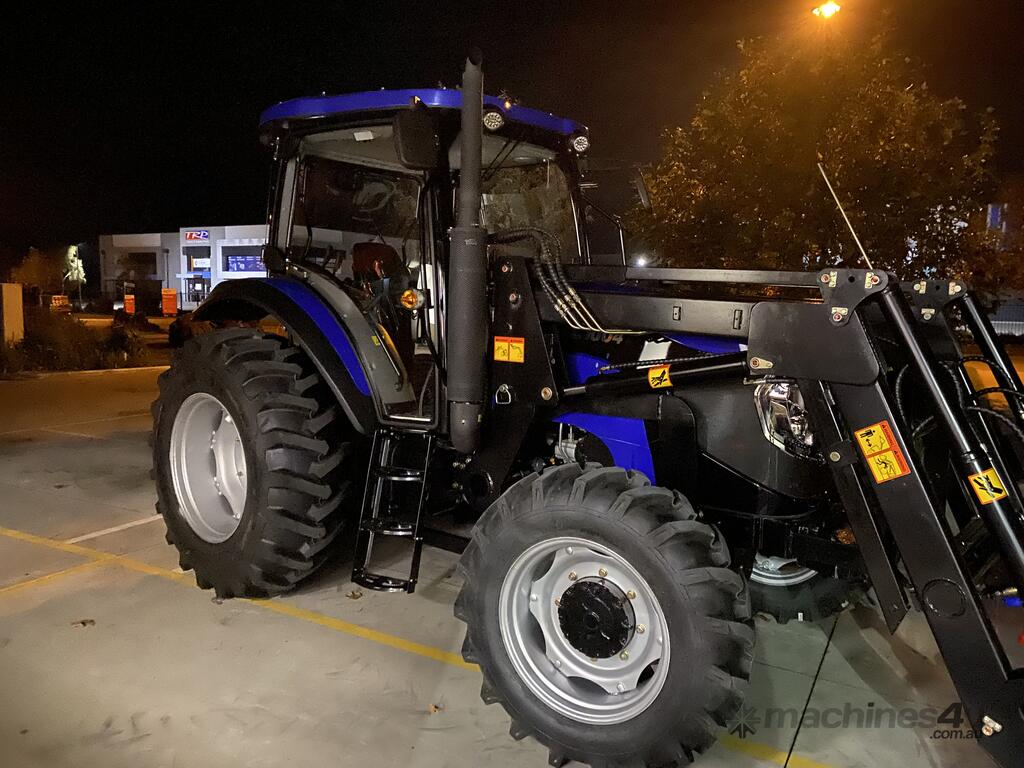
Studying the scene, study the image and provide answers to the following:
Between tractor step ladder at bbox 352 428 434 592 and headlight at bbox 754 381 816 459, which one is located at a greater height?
headlight at bbox 754 381 816 459

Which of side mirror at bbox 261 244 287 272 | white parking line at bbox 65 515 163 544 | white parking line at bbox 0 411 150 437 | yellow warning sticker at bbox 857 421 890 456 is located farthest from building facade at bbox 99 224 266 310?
yellow warning sticker at bbox 857 421 890 456

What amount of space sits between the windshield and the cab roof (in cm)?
29

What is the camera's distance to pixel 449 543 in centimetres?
399

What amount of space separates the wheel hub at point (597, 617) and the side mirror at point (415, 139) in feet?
6.07

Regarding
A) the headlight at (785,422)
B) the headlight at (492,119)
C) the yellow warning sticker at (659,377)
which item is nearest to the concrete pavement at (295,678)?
the headlight at (785,422)

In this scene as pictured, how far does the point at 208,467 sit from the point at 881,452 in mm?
3772

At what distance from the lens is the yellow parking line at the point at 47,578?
15.0ft

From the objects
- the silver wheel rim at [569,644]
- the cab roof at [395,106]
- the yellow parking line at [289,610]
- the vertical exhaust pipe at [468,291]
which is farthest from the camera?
the yellow parking line at [289,610]

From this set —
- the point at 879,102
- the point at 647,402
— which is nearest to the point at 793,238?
the point at 879,102

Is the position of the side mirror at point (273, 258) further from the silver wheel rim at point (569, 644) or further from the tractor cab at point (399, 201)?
the silver wheel rim at point (569, 644)

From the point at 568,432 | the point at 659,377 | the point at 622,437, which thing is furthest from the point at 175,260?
the point at 659,377

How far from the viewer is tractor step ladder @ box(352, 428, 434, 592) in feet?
12.4

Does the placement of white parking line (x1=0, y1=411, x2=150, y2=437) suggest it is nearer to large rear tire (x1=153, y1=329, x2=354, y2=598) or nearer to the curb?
the curb

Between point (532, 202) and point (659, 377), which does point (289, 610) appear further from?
point (532, 202)
